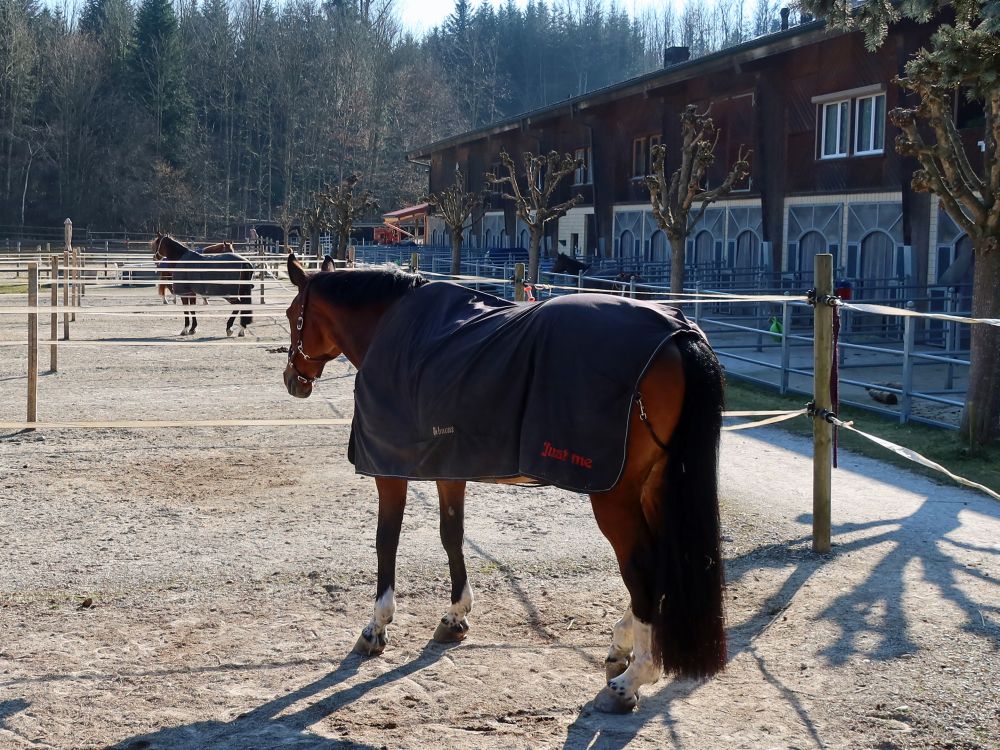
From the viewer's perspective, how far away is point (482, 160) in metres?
40.5

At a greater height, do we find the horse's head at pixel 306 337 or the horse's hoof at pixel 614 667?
the horse's head at pixel 306 337

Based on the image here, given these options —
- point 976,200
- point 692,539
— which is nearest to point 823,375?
point 692,539

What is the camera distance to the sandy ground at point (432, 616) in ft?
11.8

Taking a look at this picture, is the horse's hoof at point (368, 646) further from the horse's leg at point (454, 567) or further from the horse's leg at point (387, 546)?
the horse's leg at point (454, 567)

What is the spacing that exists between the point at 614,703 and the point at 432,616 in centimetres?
129

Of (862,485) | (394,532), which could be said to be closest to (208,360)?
(862,485)

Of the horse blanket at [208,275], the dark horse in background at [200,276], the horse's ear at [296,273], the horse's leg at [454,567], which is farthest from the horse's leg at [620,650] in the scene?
the horse blanket at [208,275]

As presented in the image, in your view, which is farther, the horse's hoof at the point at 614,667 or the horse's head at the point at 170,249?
the horse's head at the point at 170,249

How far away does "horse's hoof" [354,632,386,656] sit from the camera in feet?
14.0

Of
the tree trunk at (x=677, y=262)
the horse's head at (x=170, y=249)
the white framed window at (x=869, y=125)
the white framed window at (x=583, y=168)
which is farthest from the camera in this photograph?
the white framed window at (x=583, y=168)

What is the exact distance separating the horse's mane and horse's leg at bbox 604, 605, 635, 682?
5.76 feet

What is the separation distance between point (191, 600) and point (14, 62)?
68.9m

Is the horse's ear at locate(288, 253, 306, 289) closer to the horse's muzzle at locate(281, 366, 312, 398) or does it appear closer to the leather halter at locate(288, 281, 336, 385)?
the leather halter at locate(288, 281, 336, 385)

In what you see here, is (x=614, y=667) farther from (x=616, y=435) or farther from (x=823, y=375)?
(x=823, y=375)
